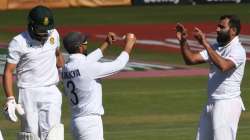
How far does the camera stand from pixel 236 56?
419 inches

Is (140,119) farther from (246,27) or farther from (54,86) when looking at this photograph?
(246,27)

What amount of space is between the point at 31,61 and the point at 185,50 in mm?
1830

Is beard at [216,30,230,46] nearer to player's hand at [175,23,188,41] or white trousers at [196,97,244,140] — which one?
player's hand at [175,23,188,41]

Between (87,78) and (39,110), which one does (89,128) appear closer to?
(87,78)

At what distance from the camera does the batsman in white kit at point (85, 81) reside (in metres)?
10.1

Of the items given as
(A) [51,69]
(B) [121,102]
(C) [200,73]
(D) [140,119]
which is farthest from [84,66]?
(C) [200,73]

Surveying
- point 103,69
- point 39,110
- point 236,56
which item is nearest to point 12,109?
point 39,110

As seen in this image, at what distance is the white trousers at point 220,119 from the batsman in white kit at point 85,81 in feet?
4.16

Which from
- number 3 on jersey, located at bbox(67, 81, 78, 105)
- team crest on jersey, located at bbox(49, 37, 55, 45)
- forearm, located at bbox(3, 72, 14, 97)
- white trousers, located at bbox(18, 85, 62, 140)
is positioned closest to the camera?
number 3 on jersey, located at bbox(67, 81, 78, 105)

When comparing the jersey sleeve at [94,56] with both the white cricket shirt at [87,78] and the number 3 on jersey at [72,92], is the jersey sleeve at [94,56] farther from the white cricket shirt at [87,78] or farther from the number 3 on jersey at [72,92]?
the number 3 on jersey at [72,92]

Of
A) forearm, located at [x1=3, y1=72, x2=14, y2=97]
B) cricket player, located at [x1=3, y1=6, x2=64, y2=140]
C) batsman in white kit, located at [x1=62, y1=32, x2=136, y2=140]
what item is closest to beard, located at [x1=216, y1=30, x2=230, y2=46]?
batsman in white kit, located at [x1=62, y1=32, x2=136, y2=140]

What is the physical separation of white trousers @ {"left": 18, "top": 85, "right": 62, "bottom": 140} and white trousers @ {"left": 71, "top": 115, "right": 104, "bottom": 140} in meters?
0.99

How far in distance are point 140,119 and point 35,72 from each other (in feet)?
20.7

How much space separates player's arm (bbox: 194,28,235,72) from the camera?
10.2 m
